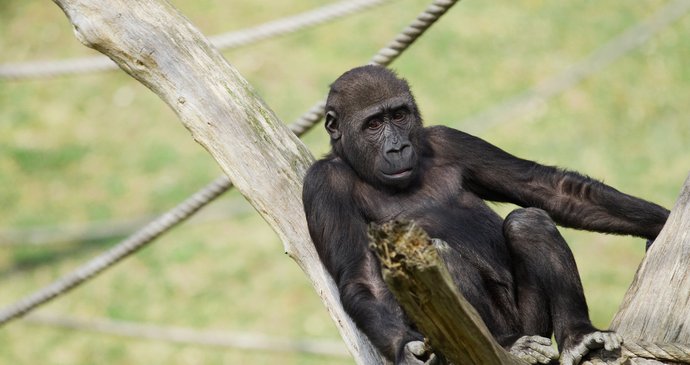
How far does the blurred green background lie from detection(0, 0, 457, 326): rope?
208cm

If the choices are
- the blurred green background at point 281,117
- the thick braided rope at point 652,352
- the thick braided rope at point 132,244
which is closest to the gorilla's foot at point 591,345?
the thick braided rope at point 652,352

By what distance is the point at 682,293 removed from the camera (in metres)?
3.45

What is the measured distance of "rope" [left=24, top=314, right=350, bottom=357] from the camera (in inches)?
318

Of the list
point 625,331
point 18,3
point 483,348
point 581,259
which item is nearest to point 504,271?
point 625,331

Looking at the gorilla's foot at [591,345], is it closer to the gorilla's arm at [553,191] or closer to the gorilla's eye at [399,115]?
the gorilla's arm at [553,191]

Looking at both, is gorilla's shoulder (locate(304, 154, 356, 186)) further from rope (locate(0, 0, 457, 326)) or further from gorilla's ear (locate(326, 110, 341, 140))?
rope (locate(0, 0, 457, 326))

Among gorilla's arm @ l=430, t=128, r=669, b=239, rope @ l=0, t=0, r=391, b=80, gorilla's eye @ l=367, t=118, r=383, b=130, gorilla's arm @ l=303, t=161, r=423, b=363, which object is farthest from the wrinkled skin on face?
rope @ l=0, t=0, r=391, b=80

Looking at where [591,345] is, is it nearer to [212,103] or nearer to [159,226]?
[212,103]

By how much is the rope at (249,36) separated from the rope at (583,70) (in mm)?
3354

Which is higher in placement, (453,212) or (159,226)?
(453,212)

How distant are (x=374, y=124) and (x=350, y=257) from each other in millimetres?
693

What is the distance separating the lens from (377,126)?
442cm

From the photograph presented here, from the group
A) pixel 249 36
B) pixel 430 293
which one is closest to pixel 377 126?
pixel 430 293

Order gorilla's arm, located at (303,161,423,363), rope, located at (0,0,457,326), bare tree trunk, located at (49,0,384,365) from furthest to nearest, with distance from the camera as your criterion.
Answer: rope, located at (0,0,457,326) < bare tree trunk, located at (49,0,384,365) < gorilla's arm, located at (303,161,423,363)
